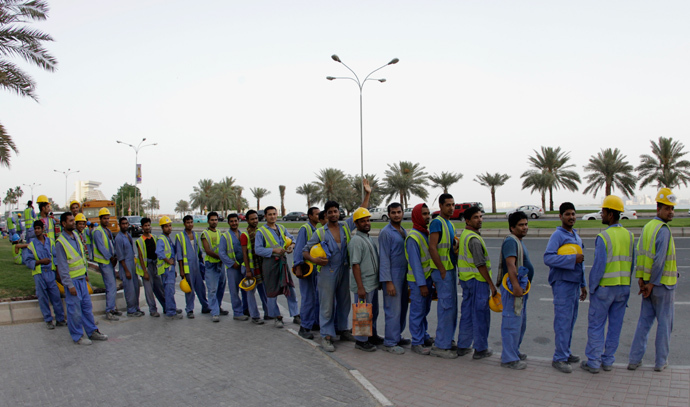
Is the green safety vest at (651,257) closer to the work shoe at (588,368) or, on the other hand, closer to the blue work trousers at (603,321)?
the blue work trousers at (603,321)

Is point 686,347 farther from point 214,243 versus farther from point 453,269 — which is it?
point 214,243

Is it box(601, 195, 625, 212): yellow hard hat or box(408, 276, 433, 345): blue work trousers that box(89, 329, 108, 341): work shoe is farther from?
box(601, 195, 625, 212): yellow hard hat

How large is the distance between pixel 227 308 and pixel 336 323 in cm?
324

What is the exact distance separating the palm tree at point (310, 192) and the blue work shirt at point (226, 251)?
160 ft

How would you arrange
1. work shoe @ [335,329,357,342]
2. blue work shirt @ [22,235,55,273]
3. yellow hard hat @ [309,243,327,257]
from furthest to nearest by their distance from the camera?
blue work shirt @ [22,235,55,273]
work shoe @ [335,329,357,342]
yellow hard hat @ [309,243,327,257]

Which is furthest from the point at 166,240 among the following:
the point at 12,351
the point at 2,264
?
Answer: the point at 2,264

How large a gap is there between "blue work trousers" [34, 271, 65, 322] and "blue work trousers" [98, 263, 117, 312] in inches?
25.6

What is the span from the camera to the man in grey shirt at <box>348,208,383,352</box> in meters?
5.63

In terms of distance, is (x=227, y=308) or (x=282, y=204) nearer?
(x=227, y=308)

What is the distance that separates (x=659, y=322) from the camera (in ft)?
15.1

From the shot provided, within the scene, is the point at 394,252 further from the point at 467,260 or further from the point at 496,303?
the point at 496,303

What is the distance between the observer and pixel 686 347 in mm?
5414

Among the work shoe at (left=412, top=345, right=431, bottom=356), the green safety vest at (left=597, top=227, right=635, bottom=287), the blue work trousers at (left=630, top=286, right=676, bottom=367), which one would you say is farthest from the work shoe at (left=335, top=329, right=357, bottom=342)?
the blue work trousers at (left=630, top=286, right=676, bottom=367)

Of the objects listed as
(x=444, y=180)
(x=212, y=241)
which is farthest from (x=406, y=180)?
(x=212, y=241)
